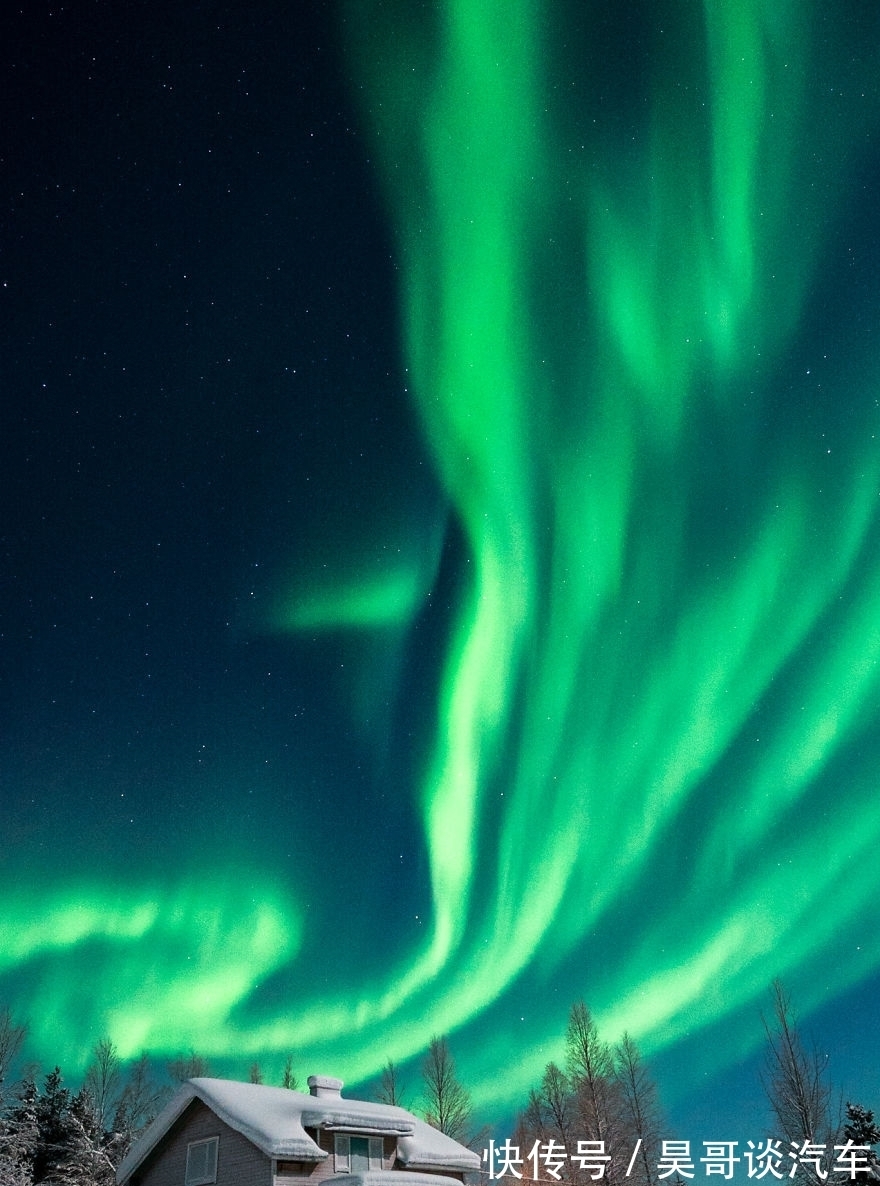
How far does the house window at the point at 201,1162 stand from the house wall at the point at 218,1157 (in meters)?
0.18

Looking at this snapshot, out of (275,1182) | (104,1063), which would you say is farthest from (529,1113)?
(275,1182)

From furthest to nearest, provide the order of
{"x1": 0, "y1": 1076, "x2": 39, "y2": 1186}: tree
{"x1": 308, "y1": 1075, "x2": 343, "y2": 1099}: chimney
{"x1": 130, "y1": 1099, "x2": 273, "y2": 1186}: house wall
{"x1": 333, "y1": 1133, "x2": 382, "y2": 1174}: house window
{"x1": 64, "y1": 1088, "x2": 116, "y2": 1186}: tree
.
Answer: {"x1": 64, "y1": 1088, "x2": 116, "y2": 1186}: tree, {"x1": 0, "y1": 1076, "x2": 39, "y2": 1186}: tree, {"x1": 308, "y1": 1075, "x2": 343, "y2": 1099}: chimney, {"x1": 333, "y1": 1133, "x2": 382, "y2": 1174}: house window, {"x1": 130, "y1": 1099, "x2": 273, "y2": 1186}: house wall

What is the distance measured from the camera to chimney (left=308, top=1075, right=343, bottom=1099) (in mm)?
36094

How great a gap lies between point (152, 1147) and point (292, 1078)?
42.5m

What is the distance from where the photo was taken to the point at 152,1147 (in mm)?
34125

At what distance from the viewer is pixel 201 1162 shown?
3231 cm

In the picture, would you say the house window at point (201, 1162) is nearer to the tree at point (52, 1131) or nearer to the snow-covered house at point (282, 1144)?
the snow-covered house at point (282, 1144)

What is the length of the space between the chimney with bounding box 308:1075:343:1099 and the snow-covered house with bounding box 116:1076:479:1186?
0.12 feet

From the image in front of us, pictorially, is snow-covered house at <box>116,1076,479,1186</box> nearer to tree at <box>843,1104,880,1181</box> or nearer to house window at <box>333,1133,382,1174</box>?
house window at <box>333,1133,382,1174</box>

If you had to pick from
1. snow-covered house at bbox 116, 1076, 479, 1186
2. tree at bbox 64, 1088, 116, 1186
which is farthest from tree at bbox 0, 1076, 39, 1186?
snow-covered house at bbox 116, 1076, 479, 1186

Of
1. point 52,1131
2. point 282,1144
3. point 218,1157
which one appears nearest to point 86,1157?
point 52,1131

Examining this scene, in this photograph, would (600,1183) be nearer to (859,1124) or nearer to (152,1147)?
(859,1124)

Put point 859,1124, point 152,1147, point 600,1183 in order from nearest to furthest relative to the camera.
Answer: point 152,1147 → point 859,1124 → point 600,1183

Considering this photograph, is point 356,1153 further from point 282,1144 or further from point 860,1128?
point 860,1128
